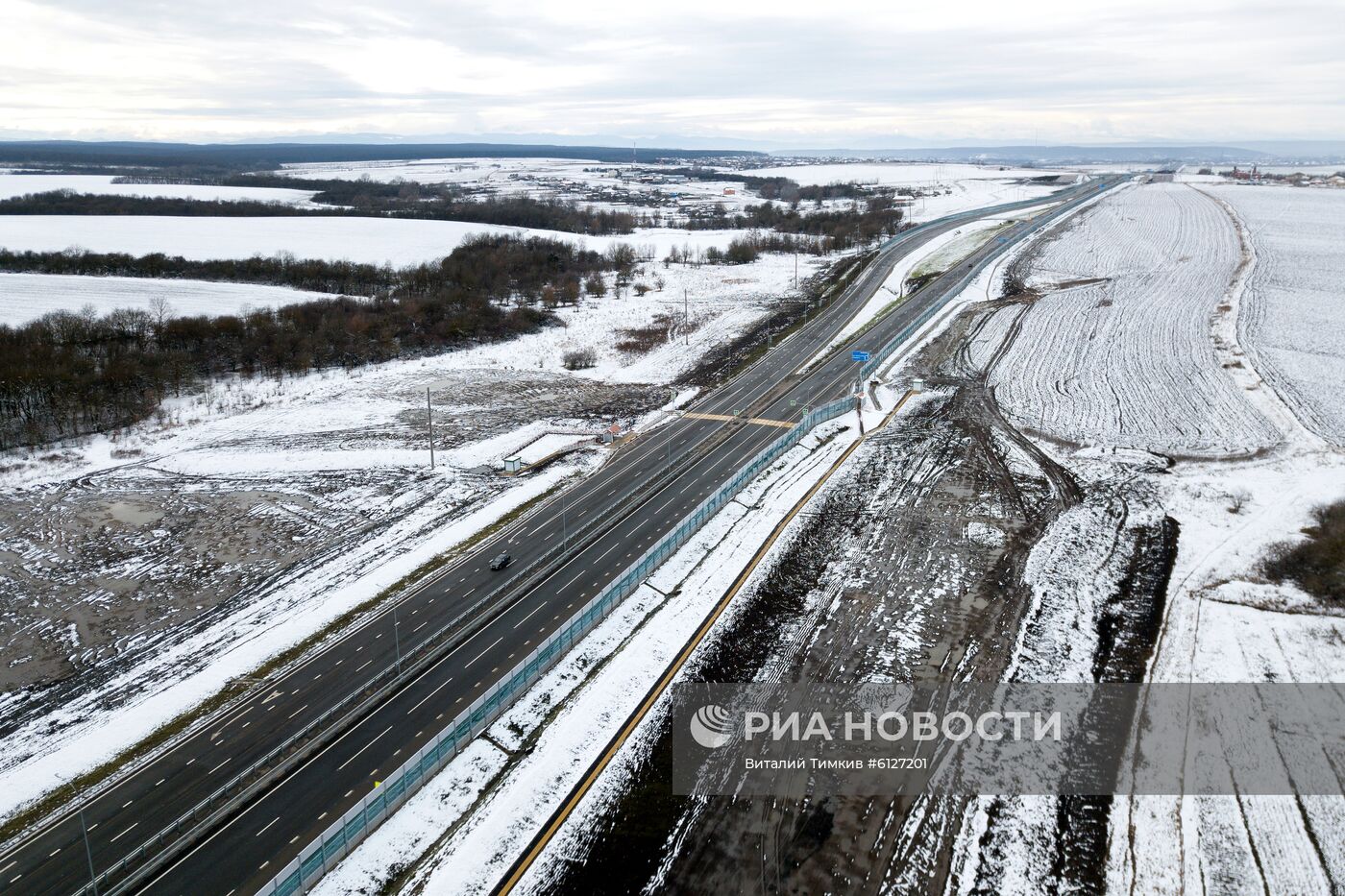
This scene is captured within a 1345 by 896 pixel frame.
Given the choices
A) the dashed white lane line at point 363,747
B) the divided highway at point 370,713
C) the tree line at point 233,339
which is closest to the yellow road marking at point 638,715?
the divided highway at point 370,713

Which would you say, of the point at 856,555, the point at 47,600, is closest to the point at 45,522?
the point at 47,600

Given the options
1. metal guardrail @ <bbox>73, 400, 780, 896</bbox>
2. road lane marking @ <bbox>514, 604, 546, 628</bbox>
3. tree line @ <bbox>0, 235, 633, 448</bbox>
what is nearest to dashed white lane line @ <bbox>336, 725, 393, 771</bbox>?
metal guardrail @ <bbox>73, 400, 780, 896</bbox>

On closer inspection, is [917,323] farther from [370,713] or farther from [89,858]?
[89,858]

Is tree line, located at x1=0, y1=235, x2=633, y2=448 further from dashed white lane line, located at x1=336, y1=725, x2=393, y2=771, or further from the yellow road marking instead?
the yellow road marking

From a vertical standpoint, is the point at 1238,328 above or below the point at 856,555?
above

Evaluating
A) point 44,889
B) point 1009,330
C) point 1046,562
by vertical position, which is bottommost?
point 44,889

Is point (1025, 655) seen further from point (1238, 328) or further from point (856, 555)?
point (1238, 328)

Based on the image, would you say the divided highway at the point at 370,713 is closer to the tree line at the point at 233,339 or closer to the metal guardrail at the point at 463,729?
the metal guardrail at the point at 463,729
